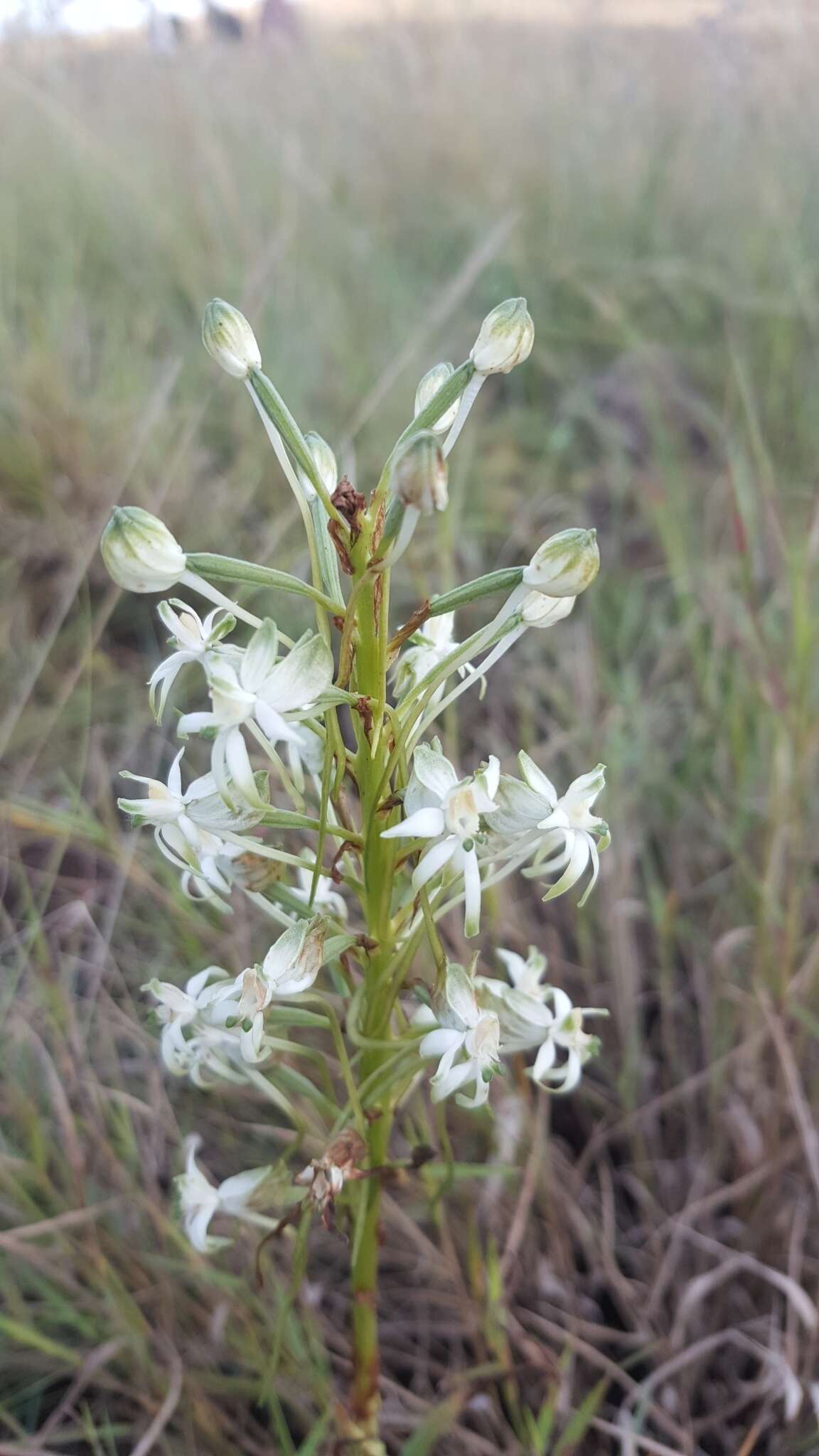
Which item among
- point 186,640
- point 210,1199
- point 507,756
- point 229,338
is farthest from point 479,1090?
point 507,756

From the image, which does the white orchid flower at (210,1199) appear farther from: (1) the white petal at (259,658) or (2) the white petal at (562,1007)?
(1) the white petal at (259,658)

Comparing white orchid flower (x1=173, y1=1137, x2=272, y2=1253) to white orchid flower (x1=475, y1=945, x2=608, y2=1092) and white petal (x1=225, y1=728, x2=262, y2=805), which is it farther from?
white petal (x1=225, y1=728, x2=262, y2=805)

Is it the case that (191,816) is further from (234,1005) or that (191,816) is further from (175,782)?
(234,1005)

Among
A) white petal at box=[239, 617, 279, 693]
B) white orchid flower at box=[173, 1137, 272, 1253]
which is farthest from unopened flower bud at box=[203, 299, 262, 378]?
white orchid flower at box=[173, 1137, 272, 1253]

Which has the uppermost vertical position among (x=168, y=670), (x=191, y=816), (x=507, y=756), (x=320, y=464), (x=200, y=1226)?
(x=507, y=756)

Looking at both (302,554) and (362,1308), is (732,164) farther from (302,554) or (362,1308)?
(362,1308)

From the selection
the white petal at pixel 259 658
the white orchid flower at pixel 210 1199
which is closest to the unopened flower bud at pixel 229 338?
the white petal at pixel 259 658

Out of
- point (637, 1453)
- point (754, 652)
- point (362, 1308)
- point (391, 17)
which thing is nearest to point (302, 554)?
point (754, 652)

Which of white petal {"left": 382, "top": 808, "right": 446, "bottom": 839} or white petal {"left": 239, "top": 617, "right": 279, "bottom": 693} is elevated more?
white petal {"left": 239, "top": 617, "right": 279, "bottom": 693}
